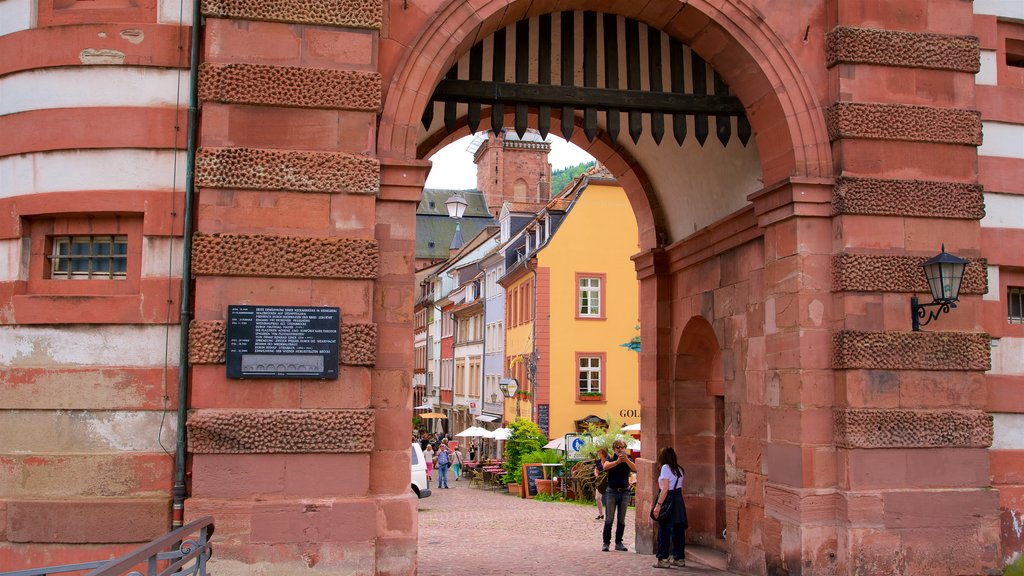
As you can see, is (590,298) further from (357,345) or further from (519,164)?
(519,164)

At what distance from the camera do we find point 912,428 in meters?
8.94

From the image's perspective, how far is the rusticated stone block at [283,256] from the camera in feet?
26.3

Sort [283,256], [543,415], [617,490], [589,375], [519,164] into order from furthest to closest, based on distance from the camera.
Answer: [519,164], [589,375], [543,415], [617,490], [283,256]

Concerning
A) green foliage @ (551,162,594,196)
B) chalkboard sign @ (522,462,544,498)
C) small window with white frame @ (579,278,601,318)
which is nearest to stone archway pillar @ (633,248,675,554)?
chalkboard sign @ (522,462,544,498)

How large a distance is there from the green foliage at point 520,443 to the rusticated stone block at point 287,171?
2130 cm

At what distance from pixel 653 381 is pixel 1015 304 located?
4579 mm

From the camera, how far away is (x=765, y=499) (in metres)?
9.52

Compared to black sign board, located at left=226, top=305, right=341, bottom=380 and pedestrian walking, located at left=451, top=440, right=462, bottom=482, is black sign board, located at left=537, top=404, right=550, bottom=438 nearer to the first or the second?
pedestrian walking, located at left=451, top=440, right=462, bottom=482

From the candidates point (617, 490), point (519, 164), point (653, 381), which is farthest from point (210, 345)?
point (519, 164)

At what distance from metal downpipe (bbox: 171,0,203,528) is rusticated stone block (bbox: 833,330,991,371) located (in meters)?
5.50

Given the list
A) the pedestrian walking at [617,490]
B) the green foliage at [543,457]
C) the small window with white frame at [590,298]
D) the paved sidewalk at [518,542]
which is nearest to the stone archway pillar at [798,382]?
the paved sidewalk at [518,542]

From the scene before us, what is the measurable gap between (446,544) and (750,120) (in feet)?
25.9

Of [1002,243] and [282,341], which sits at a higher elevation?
[1002,243]

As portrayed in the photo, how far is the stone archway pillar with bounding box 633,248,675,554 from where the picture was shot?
1304 centimetres
